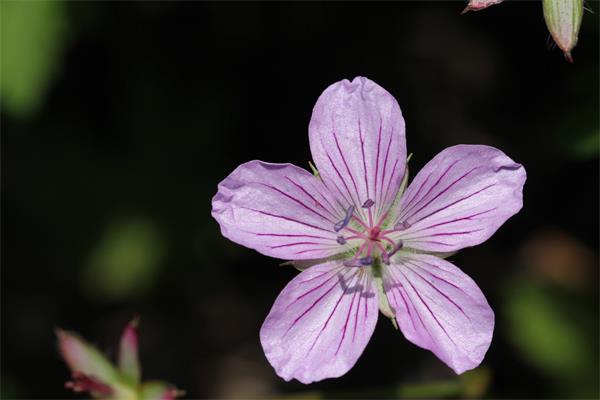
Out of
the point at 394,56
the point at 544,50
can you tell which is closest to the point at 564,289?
the point at 544,50

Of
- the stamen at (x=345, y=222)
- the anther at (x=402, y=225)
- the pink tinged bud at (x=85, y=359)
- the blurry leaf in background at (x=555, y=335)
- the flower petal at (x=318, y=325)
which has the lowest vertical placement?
the blurry leaf in background at (x=555, y=335)

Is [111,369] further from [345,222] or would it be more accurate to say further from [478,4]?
[478,4]

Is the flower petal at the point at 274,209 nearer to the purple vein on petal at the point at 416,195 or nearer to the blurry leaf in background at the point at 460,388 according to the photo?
the purple vein on petal at the point at 416,195

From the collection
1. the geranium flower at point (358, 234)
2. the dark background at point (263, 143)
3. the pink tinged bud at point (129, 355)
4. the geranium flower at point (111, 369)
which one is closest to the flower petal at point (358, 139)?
the geranium flower at point (358, 234)

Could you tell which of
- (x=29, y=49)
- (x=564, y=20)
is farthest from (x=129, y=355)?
(x=564, y=20)

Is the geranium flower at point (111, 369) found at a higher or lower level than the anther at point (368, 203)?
lower

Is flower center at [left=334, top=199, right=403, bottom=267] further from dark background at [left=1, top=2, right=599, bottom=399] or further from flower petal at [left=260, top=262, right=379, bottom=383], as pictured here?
dark background at [left=1, top=2, right=599, bottom=399]

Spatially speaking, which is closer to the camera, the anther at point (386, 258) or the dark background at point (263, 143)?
the anther at point (386, 258)
